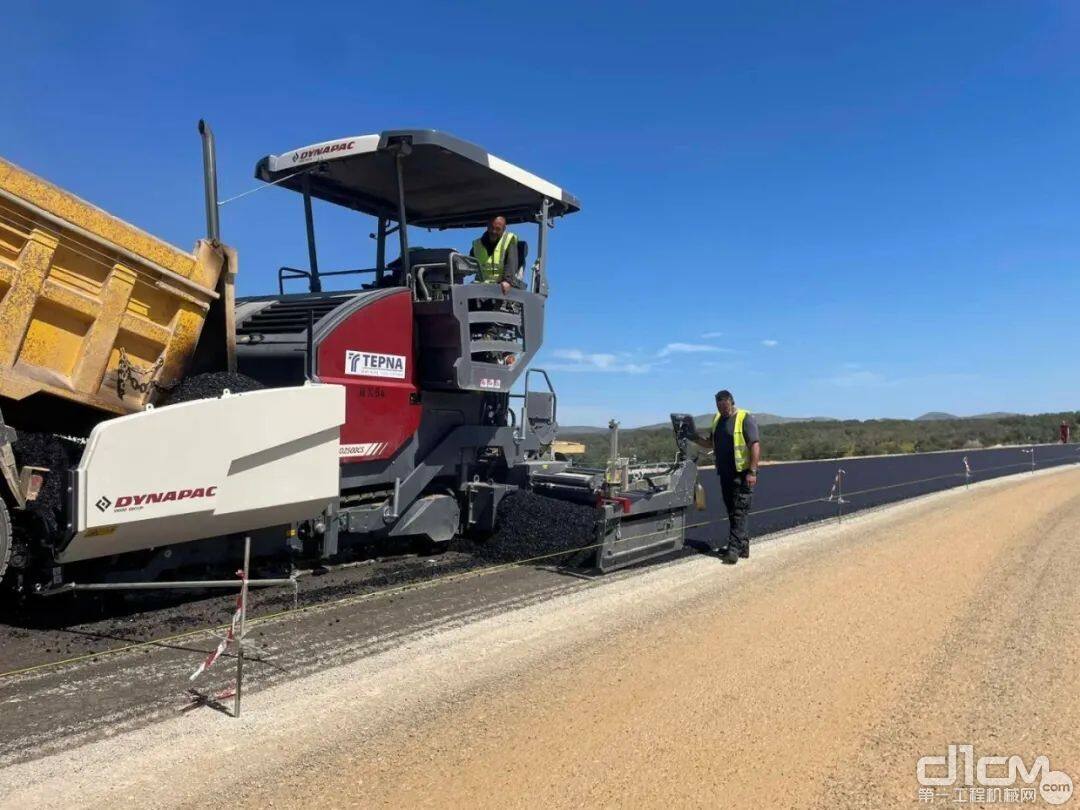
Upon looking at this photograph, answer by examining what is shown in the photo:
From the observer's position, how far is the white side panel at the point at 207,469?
4117 mm

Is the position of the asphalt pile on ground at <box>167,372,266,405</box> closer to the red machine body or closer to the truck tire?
the red machine body

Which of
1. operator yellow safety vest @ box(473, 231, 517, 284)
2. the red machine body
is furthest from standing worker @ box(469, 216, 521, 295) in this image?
the red machine body

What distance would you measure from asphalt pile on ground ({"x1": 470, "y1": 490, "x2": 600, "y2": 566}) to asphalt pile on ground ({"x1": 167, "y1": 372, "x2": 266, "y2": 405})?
10.1ft

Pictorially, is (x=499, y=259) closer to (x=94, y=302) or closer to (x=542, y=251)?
(x=542, y=251)

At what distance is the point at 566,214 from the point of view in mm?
8242

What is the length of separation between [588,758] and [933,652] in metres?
2.63

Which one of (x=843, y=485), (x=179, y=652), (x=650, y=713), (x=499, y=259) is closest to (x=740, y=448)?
(x=499, y=259)

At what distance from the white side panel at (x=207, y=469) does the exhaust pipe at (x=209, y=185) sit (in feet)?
3.96

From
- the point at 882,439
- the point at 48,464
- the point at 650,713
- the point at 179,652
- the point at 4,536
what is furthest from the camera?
the point at 882,439

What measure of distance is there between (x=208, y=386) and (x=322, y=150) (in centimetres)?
307

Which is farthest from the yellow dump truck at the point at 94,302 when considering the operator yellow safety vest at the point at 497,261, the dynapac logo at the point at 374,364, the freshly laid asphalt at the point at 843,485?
the freshly laid asphalt at the point at 843,485

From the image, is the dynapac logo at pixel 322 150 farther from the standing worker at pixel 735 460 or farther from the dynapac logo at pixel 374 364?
the standing worker at pixel 735 460

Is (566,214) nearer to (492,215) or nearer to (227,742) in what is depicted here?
(492,215)

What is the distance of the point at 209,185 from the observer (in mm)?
5133
